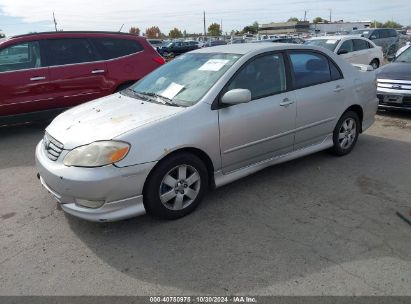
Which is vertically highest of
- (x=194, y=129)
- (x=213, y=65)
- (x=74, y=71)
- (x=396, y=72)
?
(x=213, y=65)

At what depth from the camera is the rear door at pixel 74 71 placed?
6.58 metres

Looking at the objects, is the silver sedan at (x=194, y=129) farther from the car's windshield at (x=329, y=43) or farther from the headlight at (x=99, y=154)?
the car's windshield at (x=329, y=43)

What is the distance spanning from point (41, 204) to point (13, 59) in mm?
3552

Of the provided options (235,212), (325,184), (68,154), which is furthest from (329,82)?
(68,154)

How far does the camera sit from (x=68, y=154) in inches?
127

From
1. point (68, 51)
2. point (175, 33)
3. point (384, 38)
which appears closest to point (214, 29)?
point (175, 33)

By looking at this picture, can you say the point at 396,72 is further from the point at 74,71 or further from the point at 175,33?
the point at 175,33

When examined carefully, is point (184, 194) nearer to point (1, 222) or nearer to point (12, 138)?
point (1, 222)

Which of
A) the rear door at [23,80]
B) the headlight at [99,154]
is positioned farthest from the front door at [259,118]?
the rear door at [23,80]

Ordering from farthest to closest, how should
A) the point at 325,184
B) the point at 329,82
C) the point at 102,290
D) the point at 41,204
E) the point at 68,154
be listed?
the point at 329,82 < the point at 325,184 < the point at 41,204 < the point at 68,154 < the point at 102,290

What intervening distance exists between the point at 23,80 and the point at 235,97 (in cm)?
440

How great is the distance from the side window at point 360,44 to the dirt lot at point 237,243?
9.04 m

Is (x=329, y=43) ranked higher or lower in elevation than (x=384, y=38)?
higher

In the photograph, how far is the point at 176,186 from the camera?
3.47m
